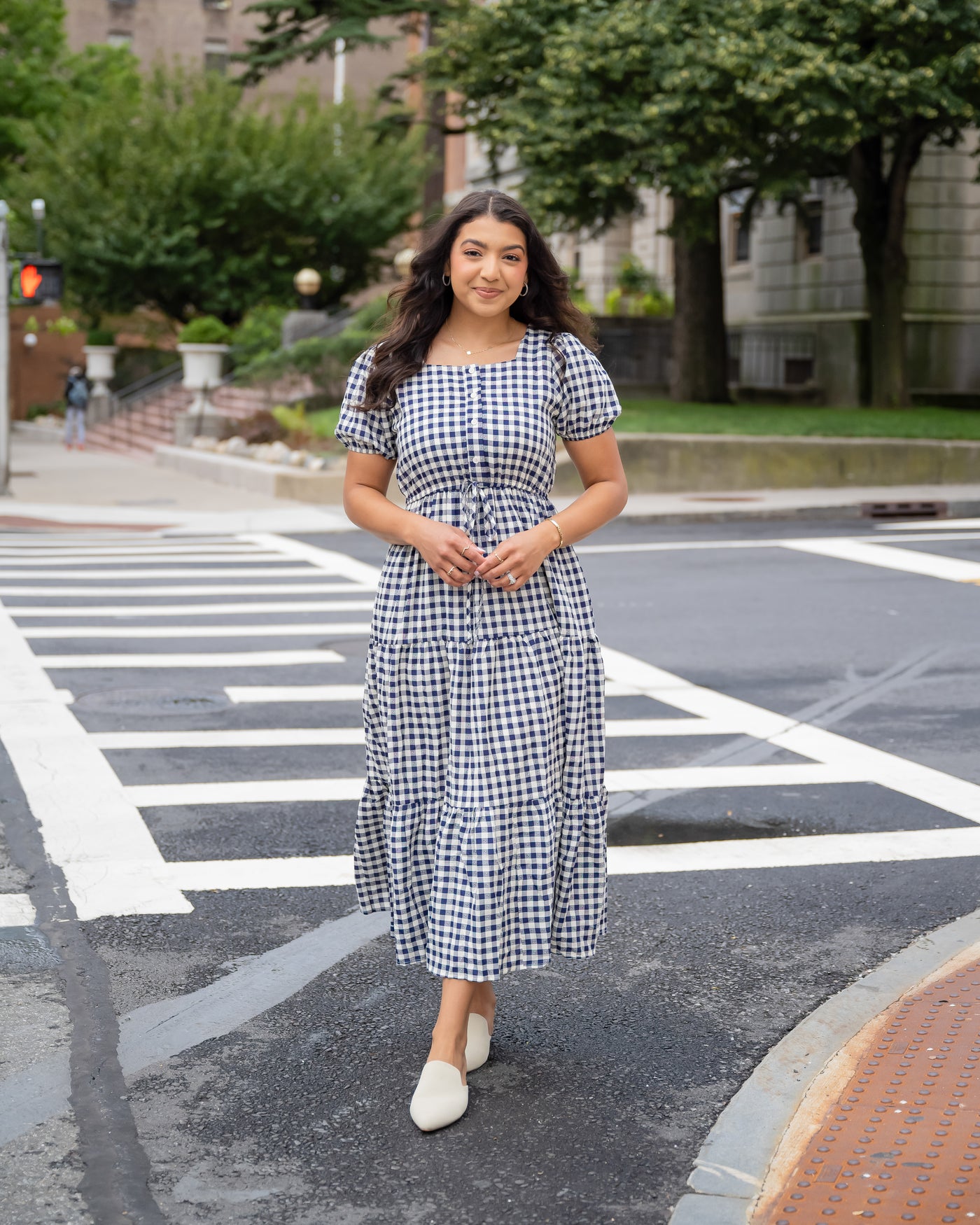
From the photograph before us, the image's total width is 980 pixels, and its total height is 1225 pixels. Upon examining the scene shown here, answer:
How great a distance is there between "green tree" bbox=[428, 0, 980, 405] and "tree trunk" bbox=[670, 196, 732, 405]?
2.08m

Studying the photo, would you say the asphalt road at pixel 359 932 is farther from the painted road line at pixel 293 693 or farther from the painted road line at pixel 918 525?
the painted road line at pixel 918 525

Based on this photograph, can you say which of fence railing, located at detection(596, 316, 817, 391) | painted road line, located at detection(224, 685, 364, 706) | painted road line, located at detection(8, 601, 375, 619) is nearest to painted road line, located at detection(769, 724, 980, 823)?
painted road line, located at detection(224, 685, 364, 706)

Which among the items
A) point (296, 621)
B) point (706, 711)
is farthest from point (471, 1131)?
point (296, 621)

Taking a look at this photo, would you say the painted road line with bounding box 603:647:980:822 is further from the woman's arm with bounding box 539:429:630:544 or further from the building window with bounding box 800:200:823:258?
the building window with bounding box 800:200:823:258

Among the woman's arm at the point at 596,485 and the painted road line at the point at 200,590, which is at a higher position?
the woman's arm at the point at 596,485

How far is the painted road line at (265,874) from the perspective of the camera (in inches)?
214

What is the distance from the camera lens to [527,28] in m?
23.5

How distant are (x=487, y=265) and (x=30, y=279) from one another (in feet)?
62.8

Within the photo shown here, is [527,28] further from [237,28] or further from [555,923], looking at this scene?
[237,28]

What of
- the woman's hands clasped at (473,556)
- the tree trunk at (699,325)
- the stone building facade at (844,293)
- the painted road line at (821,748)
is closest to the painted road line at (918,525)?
the painted road line at (821,748)

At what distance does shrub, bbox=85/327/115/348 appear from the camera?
134ft

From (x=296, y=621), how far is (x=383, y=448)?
303 inches

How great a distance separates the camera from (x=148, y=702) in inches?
338

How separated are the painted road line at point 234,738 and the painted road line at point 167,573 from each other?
6375mm
